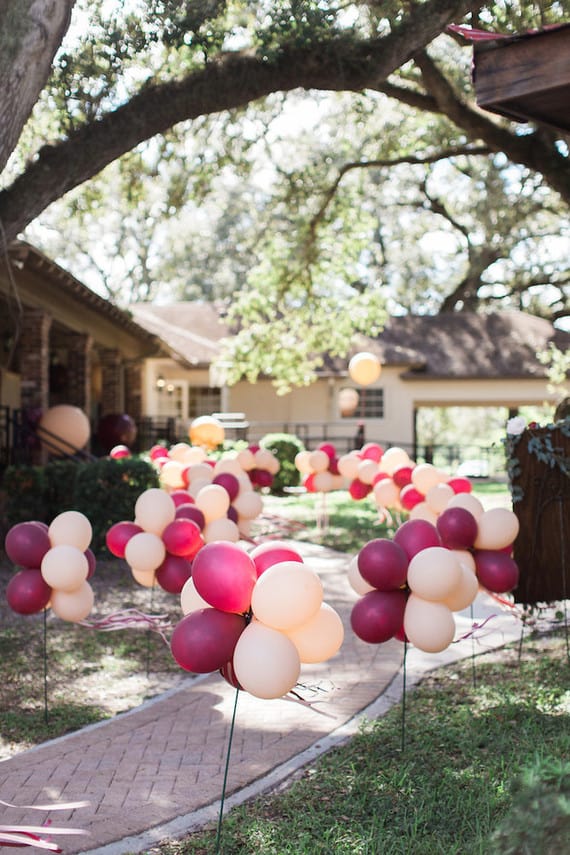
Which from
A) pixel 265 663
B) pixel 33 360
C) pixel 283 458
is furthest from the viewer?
pixel 283 458

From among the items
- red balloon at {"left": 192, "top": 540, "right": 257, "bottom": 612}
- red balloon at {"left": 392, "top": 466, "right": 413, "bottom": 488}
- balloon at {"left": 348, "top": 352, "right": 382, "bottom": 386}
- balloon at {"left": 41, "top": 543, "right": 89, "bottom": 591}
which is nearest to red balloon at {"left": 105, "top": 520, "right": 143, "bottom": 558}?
balloon at {"left": 41, "top": 543, "right": 89, "bottom": 591}

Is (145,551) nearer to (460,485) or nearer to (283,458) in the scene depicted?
(460,485)

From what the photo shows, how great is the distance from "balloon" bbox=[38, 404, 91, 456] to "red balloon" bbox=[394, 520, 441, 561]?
9712 millimetres

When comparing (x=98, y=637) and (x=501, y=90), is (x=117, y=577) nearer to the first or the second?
(x=98, y=637)

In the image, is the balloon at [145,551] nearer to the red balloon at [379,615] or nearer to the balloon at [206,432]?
the red balloon at [379,615]

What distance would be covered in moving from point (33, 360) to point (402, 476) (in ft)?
21.0

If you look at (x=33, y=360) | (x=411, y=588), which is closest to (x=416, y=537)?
(x=411, y=588)

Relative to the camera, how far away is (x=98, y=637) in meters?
7.80

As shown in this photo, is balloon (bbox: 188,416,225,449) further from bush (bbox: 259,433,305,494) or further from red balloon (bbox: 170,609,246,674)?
red balloon (bbox: 170,609,246,674)

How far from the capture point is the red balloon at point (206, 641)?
142 inches

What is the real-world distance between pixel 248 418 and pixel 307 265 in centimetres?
1286

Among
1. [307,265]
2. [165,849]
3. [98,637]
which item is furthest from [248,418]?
[165,849]

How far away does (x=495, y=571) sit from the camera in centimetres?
568

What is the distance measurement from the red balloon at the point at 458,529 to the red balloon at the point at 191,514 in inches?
72.1
